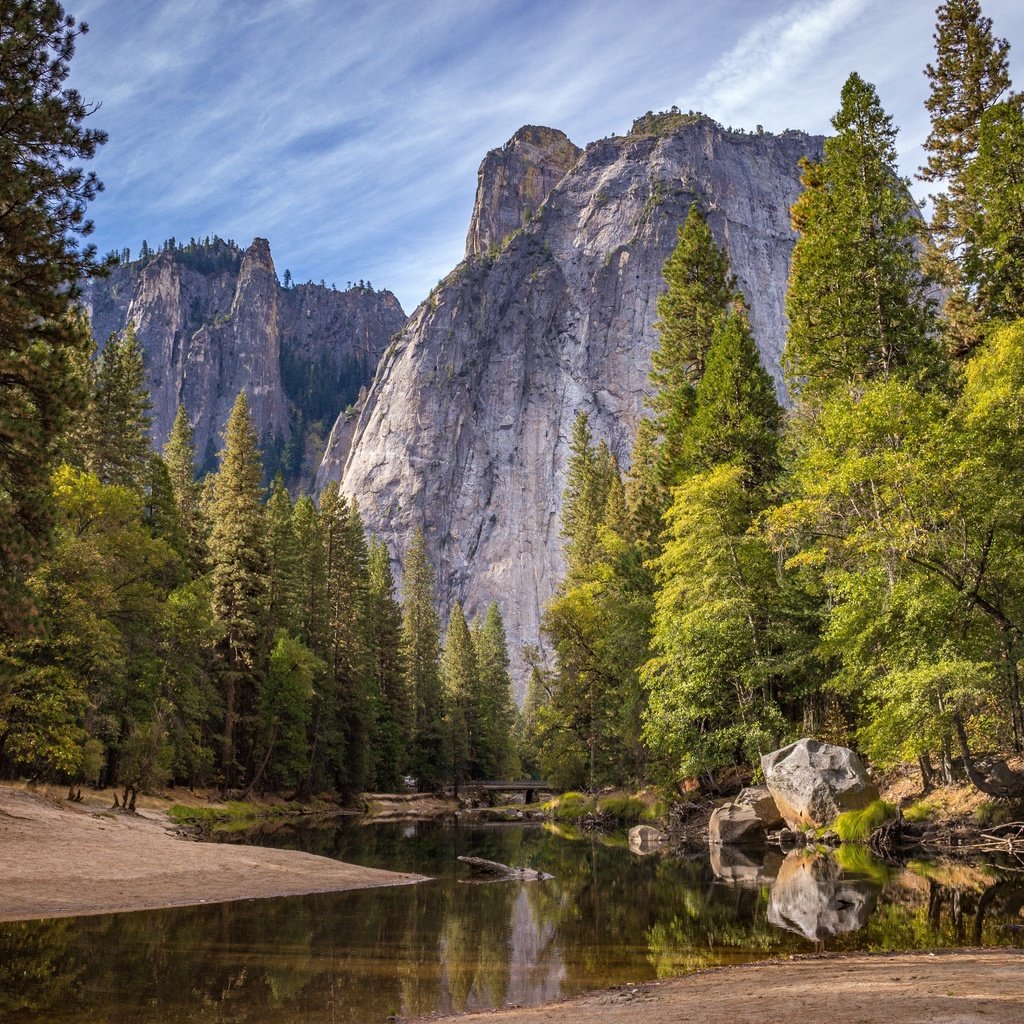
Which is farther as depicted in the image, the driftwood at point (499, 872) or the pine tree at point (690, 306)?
the pine tree at point (690, 306)

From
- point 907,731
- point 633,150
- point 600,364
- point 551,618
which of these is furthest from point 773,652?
point 633,150

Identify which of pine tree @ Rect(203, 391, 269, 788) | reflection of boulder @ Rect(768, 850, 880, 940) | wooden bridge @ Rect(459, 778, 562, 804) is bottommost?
wooden bridge @ Rect(459, 778, 562, 804)

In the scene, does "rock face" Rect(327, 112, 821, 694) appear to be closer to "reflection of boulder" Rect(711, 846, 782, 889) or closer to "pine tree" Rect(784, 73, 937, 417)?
"pine tree" Rect(784, 73, 937, 417)

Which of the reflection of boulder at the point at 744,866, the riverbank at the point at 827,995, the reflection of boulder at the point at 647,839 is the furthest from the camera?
the reflection of boulder at the point at 647,839

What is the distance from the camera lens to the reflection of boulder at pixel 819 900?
11781 mm

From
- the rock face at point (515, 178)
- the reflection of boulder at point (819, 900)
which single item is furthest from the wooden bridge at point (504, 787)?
the rock face at point (515, 178)

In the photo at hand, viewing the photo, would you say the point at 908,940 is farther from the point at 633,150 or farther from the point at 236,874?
the point at 633,150

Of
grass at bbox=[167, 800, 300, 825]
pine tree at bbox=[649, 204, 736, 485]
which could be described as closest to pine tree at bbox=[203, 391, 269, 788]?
grass at bbox=[167, 800, 300, 825]

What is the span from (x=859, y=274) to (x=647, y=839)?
19276 millimetres

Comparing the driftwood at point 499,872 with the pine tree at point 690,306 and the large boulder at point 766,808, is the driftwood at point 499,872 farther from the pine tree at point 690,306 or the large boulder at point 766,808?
the pine tree at point 690,306

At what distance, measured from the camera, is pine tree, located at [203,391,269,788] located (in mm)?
39812

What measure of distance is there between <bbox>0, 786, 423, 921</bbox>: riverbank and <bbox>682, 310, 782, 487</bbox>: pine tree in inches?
777

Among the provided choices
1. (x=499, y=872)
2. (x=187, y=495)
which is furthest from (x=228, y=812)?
(x=187, y=495)

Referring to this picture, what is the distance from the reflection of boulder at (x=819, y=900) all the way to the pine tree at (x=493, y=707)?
185ft
